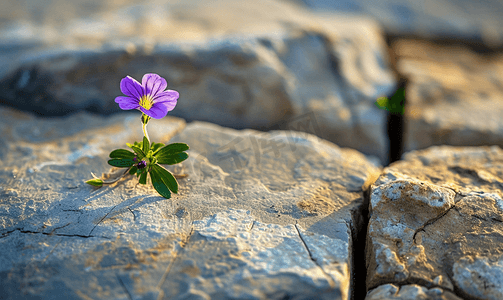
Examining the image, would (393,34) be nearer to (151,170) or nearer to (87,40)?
(87,40)

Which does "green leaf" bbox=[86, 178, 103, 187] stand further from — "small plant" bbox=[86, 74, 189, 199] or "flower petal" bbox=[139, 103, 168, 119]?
"flower petal" bbox=[139, 103, 168, 119]

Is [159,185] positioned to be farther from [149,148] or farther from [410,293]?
[410,293]

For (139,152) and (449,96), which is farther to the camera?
(449,96)

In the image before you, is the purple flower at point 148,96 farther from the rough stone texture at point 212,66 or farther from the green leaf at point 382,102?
the green leaf at point 382,102

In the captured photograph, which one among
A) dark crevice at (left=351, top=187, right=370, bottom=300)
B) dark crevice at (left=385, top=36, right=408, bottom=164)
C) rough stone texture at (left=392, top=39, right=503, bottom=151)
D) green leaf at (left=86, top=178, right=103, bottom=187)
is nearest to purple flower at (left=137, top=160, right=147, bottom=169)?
green leaf at (left=86, top=178, right=103, bottom=187)

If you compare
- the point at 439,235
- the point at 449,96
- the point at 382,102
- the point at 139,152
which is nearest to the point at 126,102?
the point at 139,152

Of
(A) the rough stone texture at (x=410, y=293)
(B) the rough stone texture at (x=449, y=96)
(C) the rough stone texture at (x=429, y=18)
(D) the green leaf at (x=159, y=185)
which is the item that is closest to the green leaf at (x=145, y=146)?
(D) the green leaf at (x=159, y=185)

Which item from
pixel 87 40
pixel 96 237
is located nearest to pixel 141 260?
Answer: pixel 96 237
